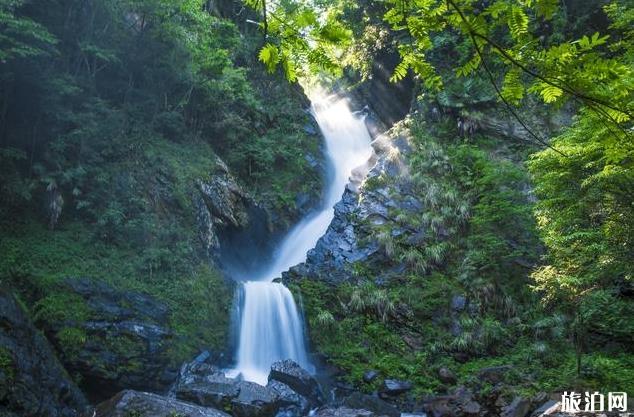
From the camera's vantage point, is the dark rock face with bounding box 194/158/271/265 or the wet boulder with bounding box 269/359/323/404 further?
the dark rock face with bounding box 194/158/271/265

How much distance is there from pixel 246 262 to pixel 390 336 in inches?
238

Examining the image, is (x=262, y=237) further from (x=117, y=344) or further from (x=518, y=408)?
(x=518, y=408)

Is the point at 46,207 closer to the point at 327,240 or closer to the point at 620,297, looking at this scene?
the point at 327,240

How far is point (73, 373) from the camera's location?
8.79 meters

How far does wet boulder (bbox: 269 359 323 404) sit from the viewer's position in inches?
383

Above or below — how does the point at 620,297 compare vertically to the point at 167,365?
above

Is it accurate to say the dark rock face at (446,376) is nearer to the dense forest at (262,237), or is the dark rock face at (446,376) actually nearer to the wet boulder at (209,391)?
the dense forest at (262,237)

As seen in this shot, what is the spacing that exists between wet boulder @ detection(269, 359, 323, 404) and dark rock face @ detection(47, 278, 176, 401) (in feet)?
7.18

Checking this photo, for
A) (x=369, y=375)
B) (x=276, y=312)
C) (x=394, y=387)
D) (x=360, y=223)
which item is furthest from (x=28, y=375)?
(x=360, y=223)

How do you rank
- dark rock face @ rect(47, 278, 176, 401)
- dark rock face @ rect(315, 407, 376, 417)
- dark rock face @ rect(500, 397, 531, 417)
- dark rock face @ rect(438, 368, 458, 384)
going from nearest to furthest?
dark rock face @ rect(500, 397, 531, 417) < dark rock face @ rect(315, 407, 376, 417) < dark rock face @ rect(47, 278, 176, 401) < dark rock face @ rect(438, 368, 458, 384)

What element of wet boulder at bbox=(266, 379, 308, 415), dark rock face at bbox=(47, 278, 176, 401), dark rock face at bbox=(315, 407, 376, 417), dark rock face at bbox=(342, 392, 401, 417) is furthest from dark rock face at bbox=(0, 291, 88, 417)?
dark rock face at bbox=(342, 392, 401, 417)

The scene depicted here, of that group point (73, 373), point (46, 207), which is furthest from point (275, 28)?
point (46, 207)

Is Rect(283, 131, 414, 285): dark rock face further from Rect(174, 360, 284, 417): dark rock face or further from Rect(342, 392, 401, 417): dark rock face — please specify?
Rect(174, 360, 284, 417): dark rock face

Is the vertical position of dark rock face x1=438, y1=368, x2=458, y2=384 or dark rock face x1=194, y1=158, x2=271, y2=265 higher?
dark rock face x1=194, y1=158, x2=271, y2=265
